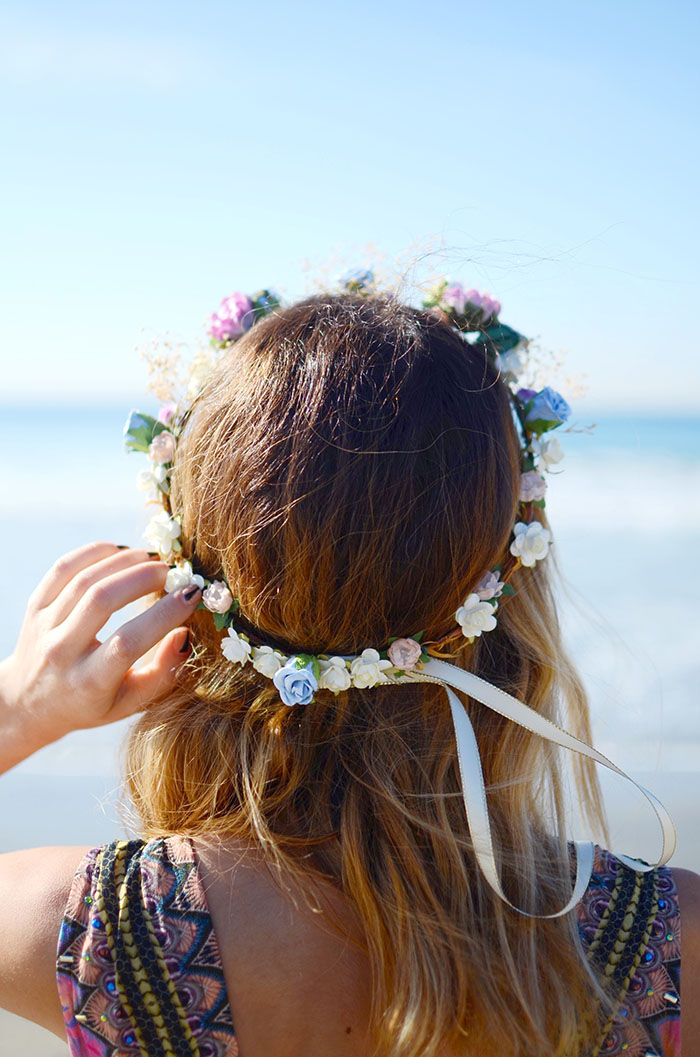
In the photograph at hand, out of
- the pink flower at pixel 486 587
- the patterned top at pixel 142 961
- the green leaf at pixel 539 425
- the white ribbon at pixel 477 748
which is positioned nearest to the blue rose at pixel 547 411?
the green leaf at pixel 539 425

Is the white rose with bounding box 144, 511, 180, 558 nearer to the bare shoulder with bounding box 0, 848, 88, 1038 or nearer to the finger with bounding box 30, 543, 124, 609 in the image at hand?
the finger with bounding box 30, 543, 124, 609

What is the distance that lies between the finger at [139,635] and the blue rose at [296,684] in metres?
0.21

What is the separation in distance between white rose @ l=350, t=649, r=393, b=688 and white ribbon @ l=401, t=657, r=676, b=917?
51mm

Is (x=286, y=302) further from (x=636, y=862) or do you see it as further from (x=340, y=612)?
(x=636, y=862)

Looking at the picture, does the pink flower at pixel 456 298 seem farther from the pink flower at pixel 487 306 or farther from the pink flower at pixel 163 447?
the pink flower at pixel 163 447

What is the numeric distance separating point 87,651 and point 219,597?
268 mm

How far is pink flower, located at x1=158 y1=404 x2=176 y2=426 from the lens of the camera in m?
1.69

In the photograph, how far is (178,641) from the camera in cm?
159

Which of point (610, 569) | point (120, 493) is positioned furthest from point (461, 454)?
point (120, 493)


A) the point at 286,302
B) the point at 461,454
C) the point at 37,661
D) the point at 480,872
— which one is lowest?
the point at 480,872

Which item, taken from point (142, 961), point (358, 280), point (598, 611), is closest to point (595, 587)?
point (598, 611)

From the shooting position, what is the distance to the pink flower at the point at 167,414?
1.69 m

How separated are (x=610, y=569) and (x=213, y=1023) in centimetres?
634

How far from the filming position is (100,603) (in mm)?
1475
